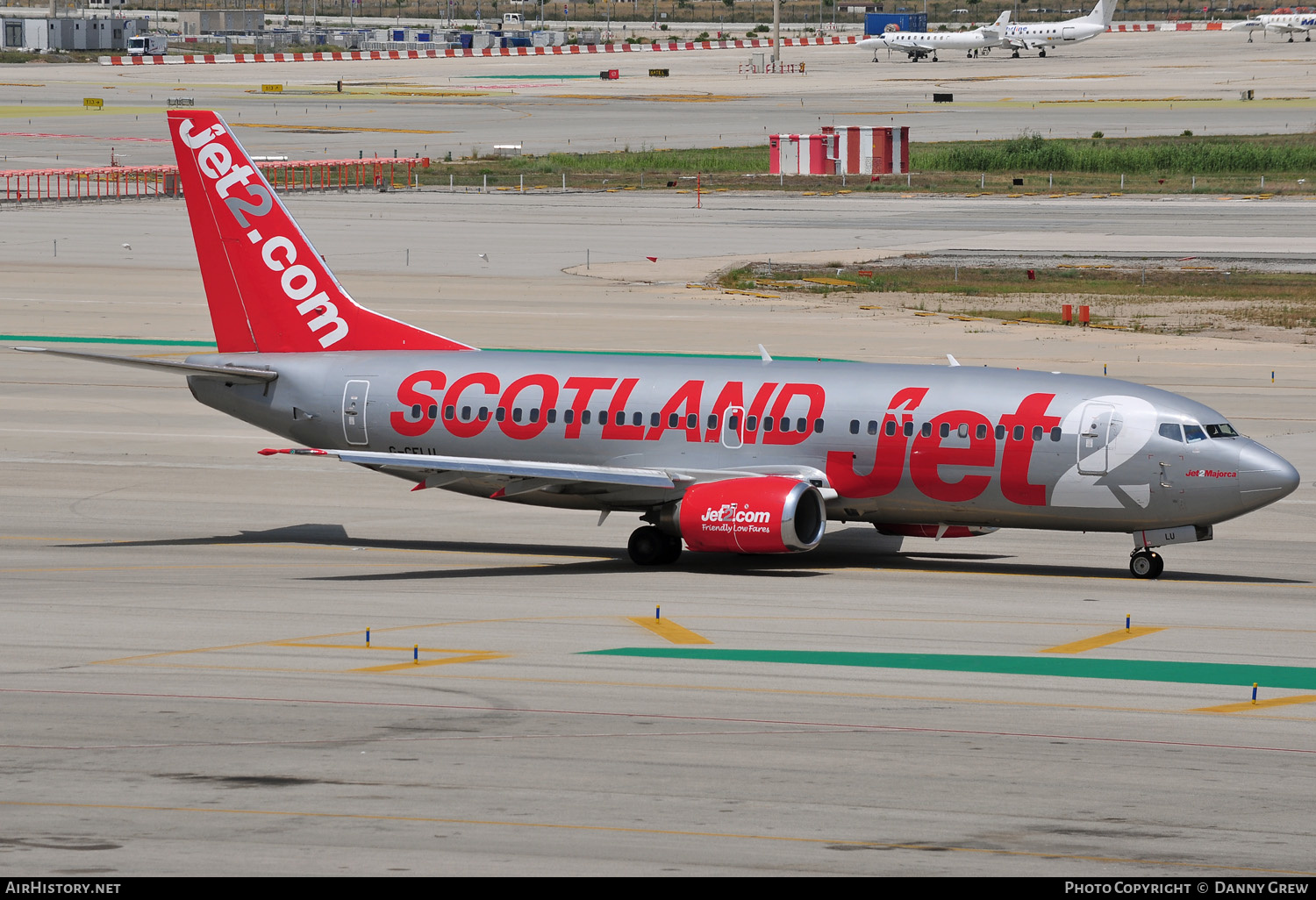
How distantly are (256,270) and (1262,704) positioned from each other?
24.2 metres

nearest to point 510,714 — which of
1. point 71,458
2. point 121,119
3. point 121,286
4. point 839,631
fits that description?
point 839,631

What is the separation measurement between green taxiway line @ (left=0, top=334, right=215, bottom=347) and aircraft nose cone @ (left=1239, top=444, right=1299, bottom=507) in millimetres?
41048

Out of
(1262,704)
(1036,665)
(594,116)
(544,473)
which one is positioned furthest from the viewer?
(594,116)

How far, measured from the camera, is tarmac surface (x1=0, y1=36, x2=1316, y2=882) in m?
19.1

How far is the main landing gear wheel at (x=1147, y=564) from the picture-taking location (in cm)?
3444

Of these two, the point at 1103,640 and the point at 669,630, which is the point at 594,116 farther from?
the point at 1103,640

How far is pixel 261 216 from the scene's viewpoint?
40.1 m

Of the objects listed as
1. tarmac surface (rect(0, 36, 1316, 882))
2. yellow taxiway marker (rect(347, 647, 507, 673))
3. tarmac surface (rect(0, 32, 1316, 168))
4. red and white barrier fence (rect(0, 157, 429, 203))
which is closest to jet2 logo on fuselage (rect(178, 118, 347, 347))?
tarmac surface (rect(0, 36, 1316, 882))

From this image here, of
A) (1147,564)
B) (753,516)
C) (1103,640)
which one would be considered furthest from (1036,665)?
(1147,564)

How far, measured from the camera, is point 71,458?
4684 cm

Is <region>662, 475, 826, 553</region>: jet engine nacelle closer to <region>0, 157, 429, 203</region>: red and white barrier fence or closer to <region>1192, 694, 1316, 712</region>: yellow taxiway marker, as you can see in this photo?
<region>1192, 694, 1316, 712</region>: yellow taxiway marker

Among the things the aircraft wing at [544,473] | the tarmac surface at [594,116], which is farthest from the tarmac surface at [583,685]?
the tarmac surface at [594,116]

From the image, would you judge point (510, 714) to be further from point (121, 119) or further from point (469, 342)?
point (121, 119)
